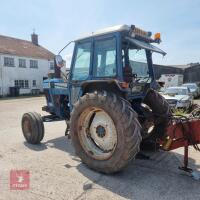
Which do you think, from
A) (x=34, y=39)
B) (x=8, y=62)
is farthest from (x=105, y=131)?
(x=34, y=39)

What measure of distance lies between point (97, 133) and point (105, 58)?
1.47 meters

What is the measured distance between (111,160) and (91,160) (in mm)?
543

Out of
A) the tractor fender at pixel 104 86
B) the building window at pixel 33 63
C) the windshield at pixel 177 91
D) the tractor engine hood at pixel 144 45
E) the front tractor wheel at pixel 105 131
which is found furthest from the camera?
the building window at pixel 33 63

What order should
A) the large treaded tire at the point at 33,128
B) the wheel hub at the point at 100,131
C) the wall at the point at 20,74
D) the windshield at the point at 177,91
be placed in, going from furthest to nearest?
1. the wall at the point at 20,74
2. the windshield at the point at 177,91
3. the large treaded tire at the point at 33,128
4. the wheel hub at the point at 100,131

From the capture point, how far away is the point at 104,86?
4438 mm

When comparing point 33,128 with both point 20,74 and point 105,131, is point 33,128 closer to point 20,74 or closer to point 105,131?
point 105,131

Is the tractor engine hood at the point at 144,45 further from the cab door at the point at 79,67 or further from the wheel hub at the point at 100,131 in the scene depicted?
the wheel hub at the point at 100,131

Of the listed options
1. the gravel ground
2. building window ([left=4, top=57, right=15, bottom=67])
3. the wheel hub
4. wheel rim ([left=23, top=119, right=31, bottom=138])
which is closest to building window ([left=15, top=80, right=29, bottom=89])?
building window ([left=4, top=57, right=15, bottom=67])

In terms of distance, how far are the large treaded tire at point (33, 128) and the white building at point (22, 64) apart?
77.9ft

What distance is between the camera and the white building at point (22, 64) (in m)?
29.0

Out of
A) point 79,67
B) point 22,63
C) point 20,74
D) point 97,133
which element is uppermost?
point 22,63

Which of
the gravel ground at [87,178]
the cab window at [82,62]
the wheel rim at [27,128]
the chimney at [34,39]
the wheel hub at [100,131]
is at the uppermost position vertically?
the chimney at [34,39]

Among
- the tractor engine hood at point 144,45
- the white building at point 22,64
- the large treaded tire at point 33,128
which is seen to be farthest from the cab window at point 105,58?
the white building at point 22,64

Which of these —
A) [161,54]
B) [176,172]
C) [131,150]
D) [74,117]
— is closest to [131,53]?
[161,54]
